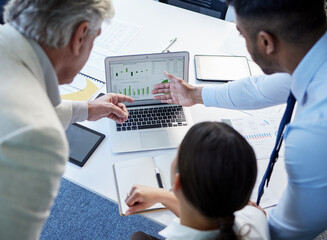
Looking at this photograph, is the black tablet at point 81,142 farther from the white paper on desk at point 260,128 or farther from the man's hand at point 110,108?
the white paper on desk at point 260,128

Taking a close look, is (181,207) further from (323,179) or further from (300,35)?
(300,35)

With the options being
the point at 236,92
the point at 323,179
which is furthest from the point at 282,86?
the point at 323,179

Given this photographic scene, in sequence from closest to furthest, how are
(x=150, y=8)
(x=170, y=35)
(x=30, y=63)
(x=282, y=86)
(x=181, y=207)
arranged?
(x=30, y=63), (x=181, y=207), (x=282, y=86), (x=170, y=35), (x=150, y=8)

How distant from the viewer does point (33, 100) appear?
0.71 metres

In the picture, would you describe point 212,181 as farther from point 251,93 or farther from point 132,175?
point 251,93

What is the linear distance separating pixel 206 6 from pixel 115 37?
2.31ft

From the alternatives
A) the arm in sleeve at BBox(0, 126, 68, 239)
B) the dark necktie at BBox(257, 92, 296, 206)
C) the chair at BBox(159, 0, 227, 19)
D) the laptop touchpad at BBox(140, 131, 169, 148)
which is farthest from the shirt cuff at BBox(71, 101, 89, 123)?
the chair at BBox(159, 0, 227, 19)

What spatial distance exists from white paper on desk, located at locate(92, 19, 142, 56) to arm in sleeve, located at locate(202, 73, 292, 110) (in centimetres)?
55

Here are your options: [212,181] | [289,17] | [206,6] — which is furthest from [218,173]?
[206,6]

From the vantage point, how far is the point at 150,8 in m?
1.93

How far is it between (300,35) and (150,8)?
120 centimetres

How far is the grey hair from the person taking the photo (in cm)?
77

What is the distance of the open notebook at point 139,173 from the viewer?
1.12m

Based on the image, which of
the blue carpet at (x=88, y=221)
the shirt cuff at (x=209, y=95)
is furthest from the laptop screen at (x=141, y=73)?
the blue carpet at (x=88, y=221)
